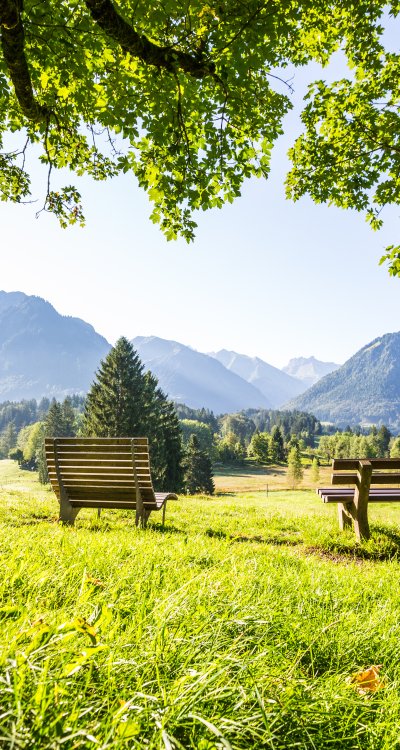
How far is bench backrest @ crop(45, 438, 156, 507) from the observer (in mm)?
5578

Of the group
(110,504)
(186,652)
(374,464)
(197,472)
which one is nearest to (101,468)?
(110,504)

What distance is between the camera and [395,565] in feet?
14.5

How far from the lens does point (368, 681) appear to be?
5.44ft

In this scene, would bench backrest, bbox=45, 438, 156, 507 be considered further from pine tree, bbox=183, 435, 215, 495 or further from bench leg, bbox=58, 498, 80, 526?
pine tree, bbox=183, 435, 215, 495

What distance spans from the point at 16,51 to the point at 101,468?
17.0 ft

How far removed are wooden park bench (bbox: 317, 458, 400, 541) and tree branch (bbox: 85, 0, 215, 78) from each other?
549 centimetres

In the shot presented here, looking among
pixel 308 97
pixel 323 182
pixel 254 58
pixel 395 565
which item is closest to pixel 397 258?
pixel 323 182

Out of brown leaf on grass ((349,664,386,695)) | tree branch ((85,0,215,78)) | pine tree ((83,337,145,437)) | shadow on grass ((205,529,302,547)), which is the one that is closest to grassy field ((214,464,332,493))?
pine tree ((83,337,145,437))

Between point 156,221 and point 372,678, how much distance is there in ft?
19.7

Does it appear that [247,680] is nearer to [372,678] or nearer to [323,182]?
[372,678]

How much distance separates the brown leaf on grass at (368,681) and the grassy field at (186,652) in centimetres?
3

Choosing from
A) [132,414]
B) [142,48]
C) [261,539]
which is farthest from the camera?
[132,414]

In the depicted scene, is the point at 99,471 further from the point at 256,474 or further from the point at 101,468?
the point at 256,474

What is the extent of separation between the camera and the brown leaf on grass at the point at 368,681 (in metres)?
1.61
